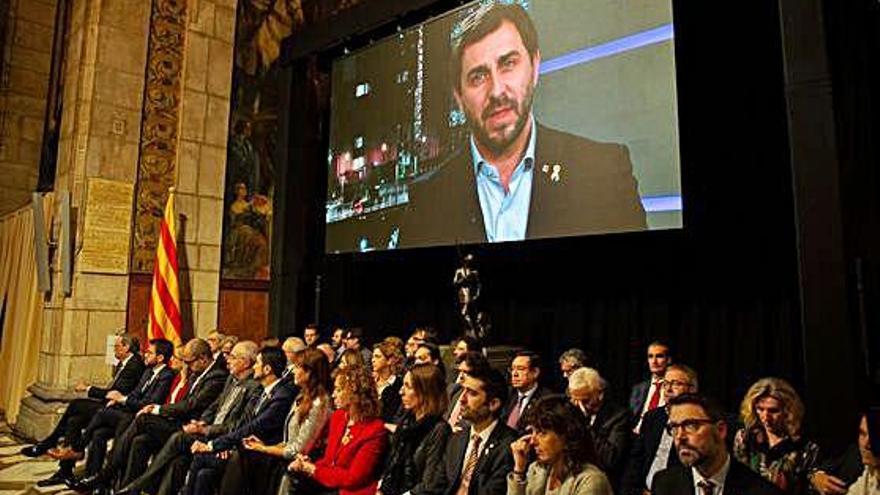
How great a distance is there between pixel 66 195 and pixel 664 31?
618 centimetres

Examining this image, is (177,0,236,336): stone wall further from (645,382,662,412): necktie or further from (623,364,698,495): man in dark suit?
(623,364,698,495): man in dark suit

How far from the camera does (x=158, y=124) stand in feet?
25.6

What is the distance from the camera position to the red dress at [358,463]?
3275mm

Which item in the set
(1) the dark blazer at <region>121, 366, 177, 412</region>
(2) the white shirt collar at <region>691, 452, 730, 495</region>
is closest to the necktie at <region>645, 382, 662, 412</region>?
(2) the white shirt collar at <region>691, 452, 730, 495</region>

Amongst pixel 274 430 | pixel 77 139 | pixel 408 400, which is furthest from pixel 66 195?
pixel 408 400

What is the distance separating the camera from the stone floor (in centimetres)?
497

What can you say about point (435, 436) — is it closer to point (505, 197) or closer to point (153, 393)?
point (505, 197)

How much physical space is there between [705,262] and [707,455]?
3365mm

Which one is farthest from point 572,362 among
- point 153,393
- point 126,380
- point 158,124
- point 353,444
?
point 158,124

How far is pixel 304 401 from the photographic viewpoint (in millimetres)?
3900

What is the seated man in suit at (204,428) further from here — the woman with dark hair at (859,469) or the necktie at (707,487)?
the woman with dark hair at (859,469)

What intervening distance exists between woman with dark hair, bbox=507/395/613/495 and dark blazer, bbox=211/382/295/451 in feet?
7.06

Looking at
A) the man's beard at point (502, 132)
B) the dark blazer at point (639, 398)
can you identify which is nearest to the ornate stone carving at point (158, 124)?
the man's beard at point (502, 132)

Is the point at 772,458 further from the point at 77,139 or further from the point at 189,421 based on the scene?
the point at 77,139
